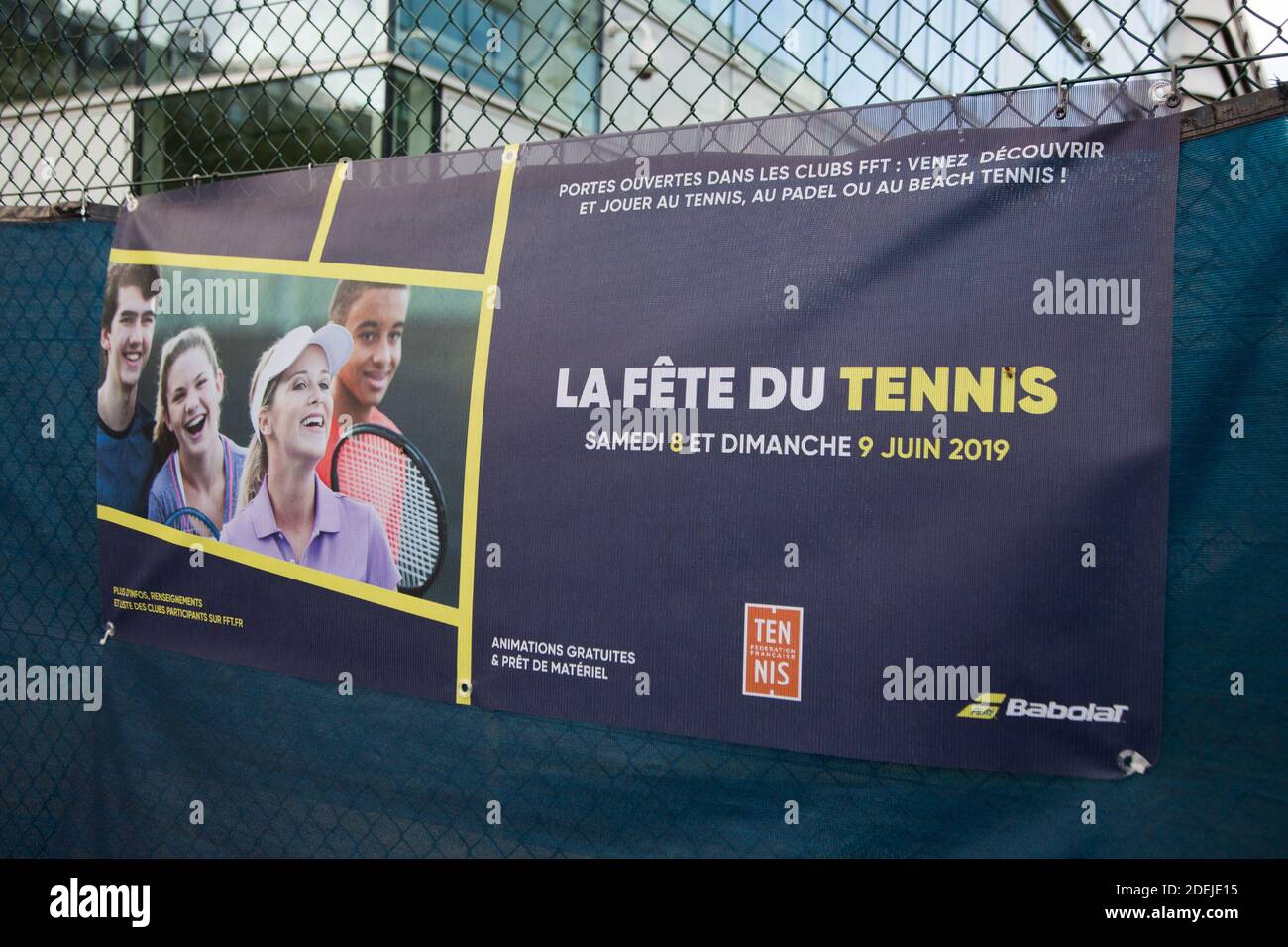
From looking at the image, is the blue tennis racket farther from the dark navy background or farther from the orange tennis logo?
the orange tennis logo

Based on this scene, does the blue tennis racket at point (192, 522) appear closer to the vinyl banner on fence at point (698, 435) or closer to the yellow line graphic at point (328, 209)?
the vinyl banner on fence at point (698, 435)

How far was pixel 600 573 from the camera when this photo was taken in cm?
202

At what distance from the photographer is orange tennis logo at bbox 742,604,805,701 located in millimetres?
1875

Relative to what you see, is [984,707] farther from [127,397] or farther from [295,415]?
[127,397]

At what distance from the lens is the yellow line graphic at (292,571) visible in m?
2.17

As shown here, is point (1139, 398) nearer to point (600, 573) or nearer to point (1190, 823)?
point (1190, 823)

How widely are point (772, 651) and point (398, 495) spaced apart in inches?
35.6

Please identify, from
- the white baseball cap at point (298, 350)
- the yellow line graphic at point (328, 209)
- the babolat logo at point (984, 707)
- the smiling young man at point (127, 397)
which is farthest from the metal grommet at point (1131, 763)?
→ the smiling young man at point (127, 397)

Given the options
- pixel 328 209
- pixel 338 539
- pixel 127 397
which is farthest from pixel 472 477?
pixel 127 397

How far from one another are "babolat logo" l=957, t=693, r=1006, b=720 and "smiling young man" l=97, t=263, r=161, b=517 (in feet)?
6.64

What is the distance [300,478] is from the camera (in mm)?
2324

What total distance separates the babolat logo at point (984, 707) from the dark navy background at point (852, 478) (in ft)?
0.07

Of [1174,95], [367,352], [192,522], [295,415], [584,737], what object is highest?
[1174,95]
